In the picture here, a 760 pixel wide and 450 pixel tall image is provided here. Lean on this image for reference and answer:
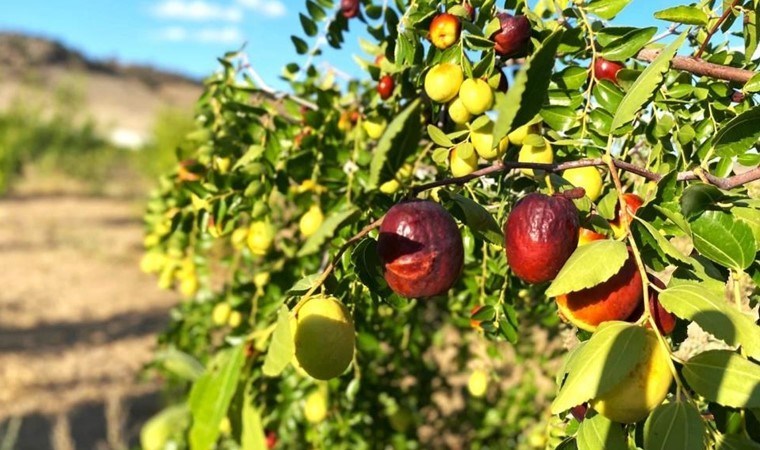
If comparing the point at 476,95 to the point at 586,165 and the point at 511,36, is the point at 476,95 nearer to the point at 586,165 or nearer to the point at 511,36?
the point at 511,36

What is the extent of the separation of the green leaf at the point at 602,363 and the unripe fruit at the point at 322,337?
23cm

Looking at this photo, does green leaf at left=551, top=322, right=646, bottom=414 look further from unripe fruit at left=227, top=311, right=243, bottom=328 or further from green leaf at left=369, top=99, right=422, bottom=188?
unripe fruit at left=227, top=311, right=243, bottom=328

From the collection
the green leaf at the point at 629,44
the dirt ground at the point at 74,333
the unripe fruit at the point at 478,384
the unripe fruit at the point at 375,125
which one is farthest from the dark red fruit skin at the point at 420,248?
the dirt ground at the point at 74,333

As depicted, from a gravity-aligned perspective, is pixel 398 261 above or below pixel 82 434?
above

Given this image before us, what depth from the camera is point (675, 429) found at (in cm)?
55

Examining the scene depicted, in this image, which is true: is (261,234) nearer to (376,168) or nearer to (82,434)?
(376,168)

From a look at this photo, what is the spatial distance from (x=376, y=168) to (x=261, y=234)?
31.0 inches

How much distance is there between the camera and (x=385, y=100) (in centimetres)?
129

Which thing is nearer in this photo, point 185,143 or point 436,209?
point 436,209

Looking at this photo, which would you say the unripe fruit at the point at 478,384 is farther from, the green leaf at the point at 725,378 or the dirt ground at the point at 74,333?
the dirt ground at the point at 74,333

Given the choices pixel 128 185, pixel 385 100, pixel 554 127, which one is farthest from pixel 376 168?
pixel 128 185

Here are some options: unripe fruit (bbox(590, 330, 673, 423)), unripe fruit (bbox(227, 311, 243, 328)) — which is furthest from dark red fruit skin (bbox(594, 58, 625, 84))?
unripe fruit (bbox(227, 311, 243, 328))

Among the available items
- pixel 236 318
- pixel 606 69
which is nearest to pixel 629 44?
pixel 606 69

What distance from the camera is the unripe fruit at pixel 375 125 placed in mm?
1286
